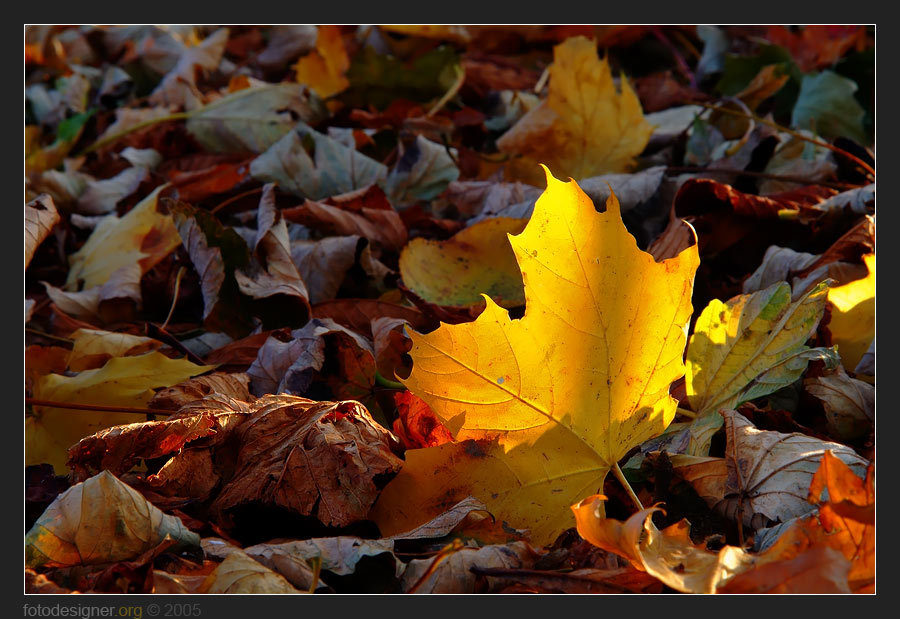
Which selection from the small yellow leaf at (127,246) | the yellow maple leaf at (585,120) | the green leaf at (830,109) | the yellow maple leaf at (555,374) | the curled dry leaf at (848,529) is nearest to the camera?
the curled dry leaf at (848,529)

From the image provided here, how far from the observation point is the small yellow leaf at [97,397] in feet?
3.77

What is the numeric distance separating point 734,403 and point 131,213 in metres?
1.15

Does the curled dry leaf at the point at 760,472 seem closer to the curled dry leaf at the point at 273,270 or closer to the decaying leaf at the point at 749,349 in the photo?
the decaying leaf at the point at 749,349

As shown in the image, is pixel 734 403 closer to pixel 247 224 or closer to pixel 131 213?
pixel 247 224

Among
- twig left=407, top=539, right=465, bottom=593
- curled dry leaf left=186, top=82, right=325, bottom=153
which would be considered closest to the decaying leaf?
twig left=407, top=539, right=465, bottom=593

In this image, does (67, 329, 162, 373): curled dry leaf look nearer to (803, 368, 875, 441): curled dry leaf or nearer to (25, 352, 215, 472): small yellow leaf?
(25, 352, 215, 472): small yellow leaf

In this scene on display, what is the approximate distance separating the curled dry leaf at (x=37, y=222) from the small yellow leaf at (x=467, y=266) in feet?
1.87

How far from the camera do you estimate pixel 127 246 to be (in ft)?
5.17

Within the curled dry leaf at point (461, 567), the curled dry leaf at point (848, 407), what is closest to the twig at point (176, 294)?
the curled dry leaf at point (461, 567)

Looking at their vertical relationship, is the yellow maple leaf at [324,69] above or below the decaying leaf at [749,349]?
above

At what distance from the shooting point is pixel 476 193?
1708mm

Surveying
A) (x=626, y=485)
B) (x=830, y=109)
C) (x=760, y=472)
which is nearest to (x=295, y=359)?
(x=626, y=485)

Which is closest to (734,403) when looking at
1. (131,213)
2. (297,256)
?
(297,256)

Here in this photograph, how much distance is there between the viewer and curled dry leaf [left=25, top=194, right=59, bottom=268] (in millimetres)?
1349
